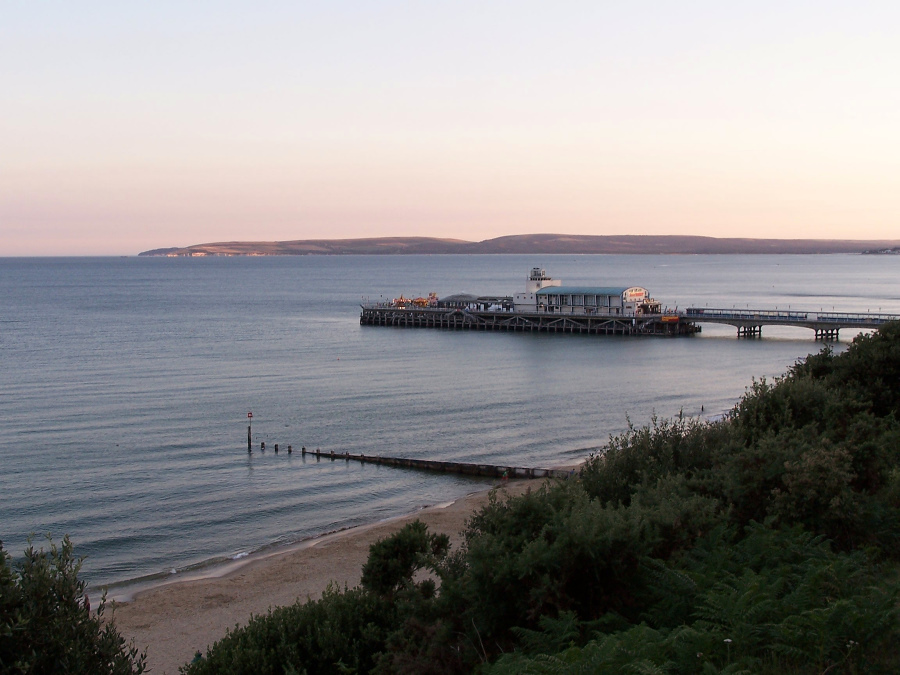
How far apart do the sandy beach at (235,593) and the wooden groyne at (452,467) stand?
5955 millimetres

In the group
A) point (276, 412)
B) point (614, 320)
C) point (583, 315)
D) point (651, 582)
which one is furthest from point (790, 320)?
point (651, 582)

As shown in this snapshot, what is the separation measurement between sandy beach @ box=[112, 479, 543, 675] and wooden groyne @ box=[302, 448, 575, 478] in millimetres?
5955

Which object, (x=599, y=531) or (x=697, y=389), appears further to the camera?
(x=697, y=389)

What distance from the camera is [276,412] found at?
46.4 meters

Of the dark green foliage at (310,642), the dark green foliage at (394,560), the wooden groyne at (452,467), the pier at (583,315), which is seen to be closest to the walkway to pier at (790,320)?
the pier at (583,315)

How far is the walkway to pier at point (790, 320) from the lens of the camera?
248ft

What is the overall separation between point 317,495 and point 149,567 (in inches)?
324

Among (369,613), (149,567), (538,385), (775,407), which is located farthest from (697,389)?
(369,613)

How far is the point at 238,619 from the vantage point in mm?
20188

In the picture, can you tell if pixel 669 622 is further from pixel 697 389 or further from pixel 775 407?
pixel 697 389

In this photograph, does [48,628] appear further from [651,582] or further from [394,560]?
[651,582]

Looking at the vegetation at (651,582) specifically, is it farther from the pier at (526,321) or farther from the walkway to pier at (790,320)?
the pier at (526,321)

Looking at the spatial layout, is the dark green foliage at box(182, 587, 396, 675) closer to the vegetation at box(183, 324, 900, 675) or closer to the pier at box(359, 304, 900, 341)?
the vegetation at box(183, 324, 900, 675)

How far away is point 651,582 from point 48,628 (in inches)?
305
